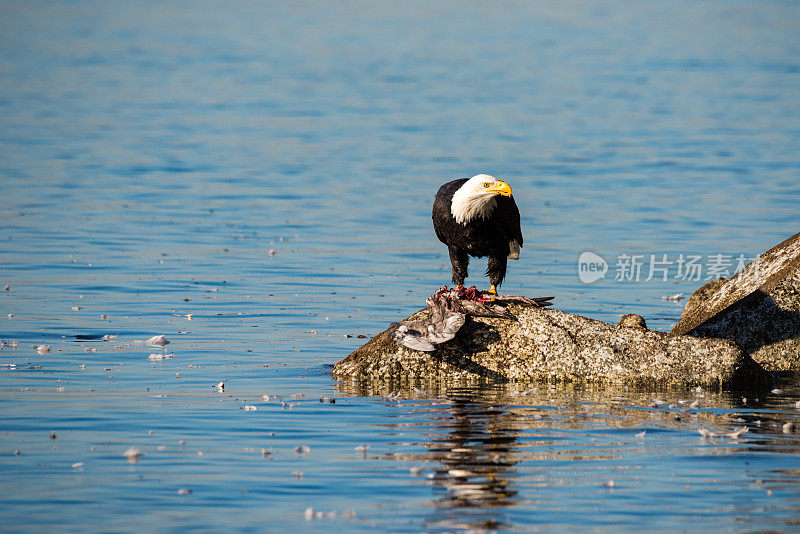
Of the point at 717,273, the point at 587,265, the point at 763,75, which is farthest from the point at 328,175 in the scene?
the point at 763,75

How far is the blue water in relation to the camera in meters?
6.96

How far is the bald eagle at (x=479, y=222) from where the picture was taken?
10.1 m

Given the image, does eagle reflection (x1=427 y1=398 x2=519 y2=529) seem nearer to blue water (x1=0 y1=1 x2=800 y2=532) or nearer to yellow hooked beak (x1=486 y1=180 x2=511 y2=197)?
blue water (x1=0 y1=1 x2=800 y2=532)

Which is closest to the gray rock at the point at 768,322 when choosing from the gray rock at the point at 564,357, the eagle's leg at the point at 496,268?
the gray rock at the point at 564,357

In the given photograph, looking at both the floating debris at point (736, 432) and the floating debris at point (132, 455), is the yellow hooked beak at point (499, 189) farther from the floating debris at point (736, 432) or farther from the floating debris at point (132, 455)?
the floating debris at point (132, 455)

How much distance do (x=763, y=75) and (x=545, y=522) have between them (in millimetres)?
37529

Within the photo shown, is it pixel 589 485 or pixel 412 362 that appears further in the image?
pixel 412 362

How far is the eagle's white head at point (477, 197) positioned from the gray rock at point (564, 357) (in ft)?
3.00

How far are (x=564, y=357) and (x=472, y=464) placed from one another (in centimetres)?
258

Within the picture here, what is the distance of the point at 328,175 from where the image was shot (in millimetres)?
24094

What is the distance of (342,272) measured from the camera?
1584 centimetres

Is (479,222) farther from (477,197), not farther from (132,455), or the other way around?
(132,455)

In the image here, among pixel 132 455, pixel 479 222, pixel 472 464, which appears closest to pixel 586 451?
pixel 472 464

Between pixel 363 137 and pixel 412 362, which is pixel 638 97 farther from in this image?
pixel 412 362
